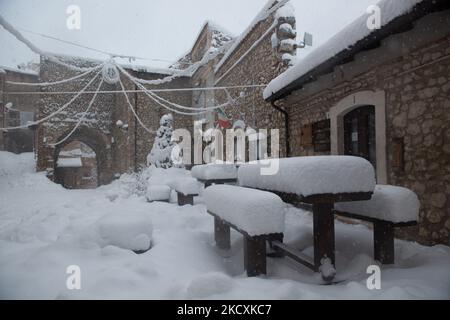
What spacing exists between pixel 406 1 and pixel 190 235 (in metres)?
3.79

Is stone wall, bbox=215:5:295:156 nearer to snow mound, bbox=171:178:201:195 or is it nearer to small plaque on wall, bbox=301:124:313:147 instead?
small plaque on wall, bbox=301:124:313:147

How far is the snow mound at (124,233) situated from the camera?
321 cm

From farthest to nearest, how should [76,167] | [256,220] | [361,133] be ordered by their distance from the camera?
[76,167], [361,133], [256,220]

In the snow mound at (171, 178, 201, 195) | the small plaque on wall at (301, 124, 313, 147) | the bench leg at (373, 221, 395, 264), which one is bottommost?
the bench leg at (373, 221, 395, 264)

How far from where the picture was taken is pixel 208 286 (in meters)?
2.15

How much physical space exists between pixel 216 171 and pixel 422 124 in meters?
3.49

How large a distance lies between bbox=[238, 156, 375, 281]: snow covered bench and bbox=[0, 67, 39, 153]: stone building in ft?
69.3

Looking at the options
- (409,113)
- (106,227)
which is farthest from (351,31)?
(106,227)

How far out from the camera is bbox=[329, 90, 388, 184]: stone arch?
409 centimetres

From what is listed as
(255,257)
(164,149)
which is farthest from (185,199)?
(164,149)

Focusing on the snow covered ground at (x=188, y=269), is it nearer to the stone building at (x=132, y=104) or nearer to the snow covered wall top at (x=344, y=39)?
the snow covered wall top at (x=344, y=39)

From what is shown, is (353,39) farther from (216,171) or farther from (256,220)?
(216,171)

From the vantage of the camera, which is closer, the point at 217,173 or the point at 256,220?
the point at 256,220

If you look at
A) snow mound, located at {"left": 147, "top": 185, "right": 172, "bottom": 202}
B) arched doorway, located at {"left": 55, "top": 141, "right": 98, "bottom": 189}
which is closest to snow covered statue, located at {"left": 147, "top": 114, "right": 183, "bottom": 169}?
snow mound, located at {"left": 147, "top": 185, "right": 172, "bottom": 202}
